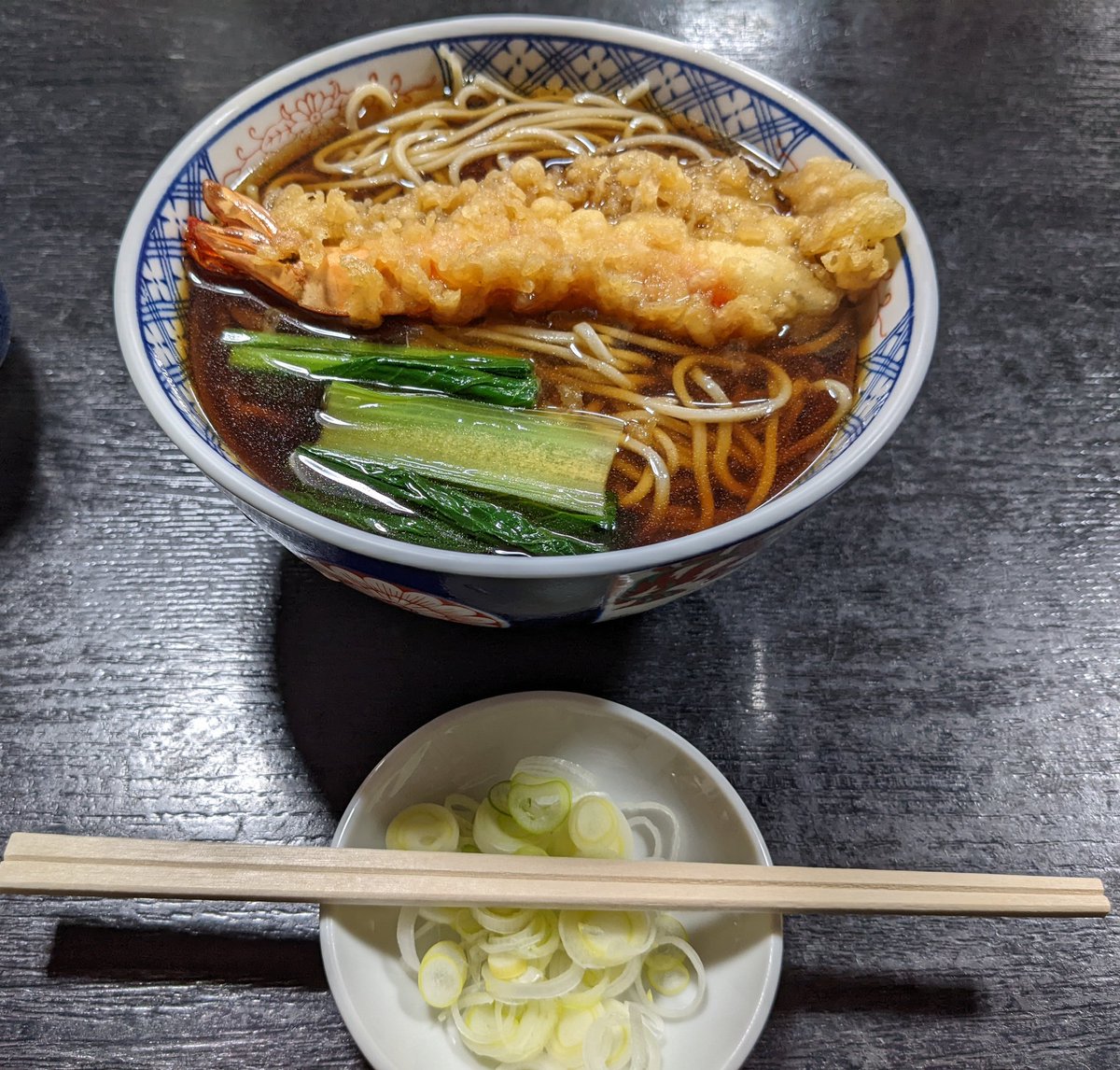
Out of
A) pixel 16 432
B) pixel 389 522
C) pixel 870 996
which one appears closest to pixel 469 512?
pixel 389 522

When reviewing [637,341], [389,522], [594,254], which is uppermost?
[594,254]

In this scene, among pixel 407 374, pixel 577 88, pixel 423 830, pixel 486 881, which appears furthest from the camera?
pixel 577 88

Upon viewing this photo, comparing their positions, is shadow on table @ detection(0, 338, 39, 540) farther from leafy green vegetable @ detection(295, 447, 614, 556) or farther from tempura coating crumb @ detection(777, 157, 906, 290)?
tempura coating crumb @ detection(777, 157, 906, 290)

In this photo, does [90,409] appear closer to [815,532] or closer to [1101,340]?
[815,532]

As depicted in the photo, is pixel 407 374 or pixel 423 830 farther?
pixel 407 374

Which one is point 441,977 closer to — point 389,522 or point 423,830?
point 423,830

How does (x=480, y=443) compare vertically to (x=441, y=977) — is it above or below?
above

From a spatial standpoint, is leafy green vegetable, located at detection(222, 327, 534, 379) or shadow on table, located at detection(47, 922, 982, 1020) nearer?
shadow on table, located at detection(47, 922, 982, 1020)

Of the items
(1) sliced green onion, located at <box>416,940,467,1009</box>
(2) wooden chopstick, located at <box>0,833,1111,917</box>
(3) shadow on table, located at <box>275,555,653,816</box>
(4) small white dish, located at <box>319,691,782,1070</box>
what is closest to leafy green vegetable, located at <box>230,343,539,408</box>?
(3) shadow on table, located at <box>275,555,653,816</box>
